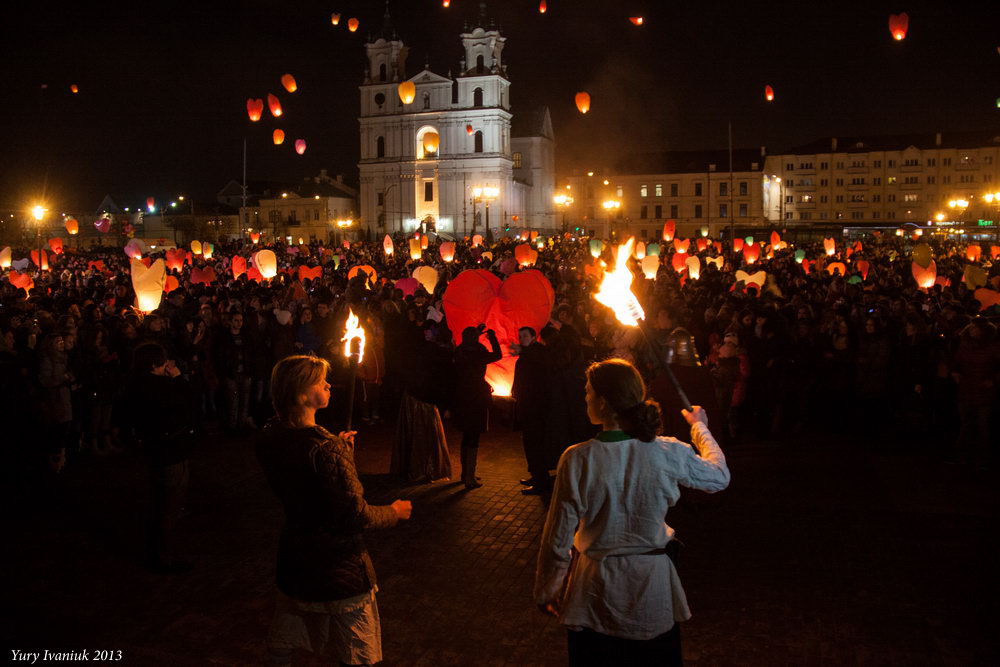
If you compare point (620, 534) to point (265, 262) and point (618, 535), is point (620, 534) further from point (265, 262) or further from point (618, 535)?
point (265, 262)

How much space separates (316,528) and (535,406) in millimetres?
4473

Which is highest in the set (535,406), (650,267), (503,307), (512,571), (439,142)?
(439,142)

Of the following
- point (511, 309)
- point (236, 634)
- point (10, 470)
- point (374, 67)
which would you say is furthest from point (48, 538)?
point (374, 67)

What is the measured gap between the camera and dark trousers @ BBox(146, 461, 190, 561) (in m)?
5.52

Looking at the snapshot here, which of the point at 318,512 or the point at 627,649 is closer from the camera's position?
the point at 627,649

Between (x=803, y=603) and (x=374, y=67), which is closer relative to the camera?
(x=803, y=603)

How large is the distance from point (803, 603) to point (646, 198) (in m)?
91.3

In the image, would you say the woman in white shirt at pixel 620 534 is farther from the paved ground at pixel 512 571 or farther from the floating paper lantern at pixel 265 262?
the floating paper lantern at pixel 265 262

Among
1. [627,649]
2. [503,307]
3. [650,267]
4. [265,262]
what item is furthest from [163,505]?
[650,267]

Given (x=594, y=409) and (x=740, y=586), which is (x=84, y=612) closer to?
(x=594, y=409)

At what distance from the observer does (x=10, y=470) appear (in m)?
7.42

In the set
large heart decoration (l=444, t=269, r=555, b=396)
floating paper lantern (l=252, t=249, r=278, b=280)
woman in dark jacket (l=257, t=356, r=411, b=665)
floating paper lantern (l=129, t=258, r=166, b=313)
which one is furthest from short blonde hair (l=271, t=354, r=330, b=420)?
floating paper lantern (l=252, t=249, r=278, b=280)

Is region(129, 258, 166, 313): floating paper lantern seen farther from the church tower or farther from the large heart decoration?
the church tower

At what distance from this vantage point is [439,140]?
78.9 meters
